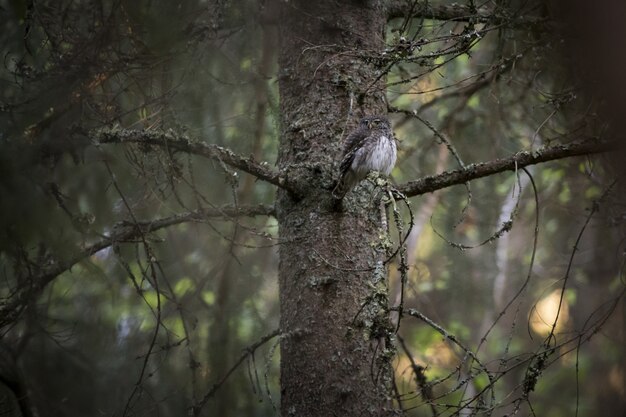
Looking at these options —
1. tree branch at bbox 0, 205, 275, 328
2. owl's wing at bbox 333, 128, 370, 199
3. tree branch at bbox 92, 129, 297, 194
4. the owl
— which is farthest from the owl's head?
tree branch at bbox 0, 205, 275, 328

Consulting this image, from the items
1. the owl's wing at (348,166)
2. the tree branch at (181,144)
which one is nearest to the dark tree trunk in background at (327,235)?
the owl's wing at (348,166)

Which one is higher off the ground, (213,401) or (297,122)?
(297,122)

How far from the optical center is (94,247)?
445 cm

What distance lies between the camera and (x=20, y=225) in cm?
394

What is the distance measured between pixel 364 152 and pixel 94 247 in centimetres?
166

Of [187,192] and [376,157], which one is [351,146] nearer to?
[376,157]

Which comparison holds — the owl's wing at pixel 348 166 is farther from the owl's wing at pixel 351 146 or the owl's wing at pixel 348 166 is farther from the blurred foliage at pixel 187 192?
the blurred foliage at pixel 187 192

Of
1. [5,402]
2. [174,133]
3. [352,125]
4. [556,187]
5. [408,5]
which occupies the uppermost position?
[556,187]

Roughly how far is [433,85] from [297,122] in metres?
2.85

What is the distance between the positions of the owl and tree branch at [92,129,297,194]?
0.38 m

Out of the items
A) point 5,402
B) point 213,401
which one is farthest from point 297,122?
point 5,402

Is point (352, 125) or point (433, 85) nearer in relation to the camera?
point (352, 125)

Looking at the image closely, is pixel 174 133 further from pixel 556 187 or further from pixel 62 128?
pixel 556 187

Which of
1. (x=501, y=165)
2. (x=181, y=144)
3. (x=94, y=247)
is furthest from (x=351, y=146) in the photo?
(x=94, y=247)
